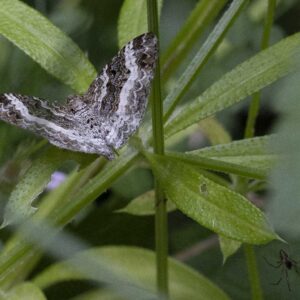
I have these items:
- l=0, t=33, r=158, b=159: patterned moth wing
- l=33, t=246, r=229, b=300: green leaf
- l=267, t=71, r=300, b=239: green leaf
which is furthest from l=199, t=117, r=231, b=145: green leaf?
l=267, t=71, r=300, b=239: green leaf

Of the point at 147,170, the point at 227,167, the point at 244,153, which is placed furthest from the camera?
the point at 147,170

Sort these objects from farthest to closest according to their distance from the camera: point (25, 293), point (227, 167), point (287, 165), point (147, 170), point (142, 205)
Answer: point (147, 170) → point (142, 205) → point (25, 293) → point (227, 167) → point (287, 165)

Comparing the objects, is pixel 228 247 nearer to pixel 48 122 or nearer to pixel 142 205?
pixel 142 205

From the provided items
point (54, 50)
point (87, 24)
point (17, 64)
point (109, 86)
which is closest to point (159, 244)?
point (109, 86)

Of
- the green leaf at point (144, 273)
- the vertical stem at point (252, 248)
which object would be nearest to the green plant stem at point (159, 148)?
the vertical stem at point (252, 248)

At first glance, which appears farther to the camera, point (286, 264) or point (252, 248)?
point (286, 264)

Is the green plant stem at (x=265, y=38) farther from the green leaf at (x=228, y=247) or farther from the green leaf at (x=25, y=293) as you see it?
the green leaf at (x=25, y=293)

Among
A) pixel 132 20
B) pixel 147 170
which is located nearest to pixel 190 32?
pixel 132 20
